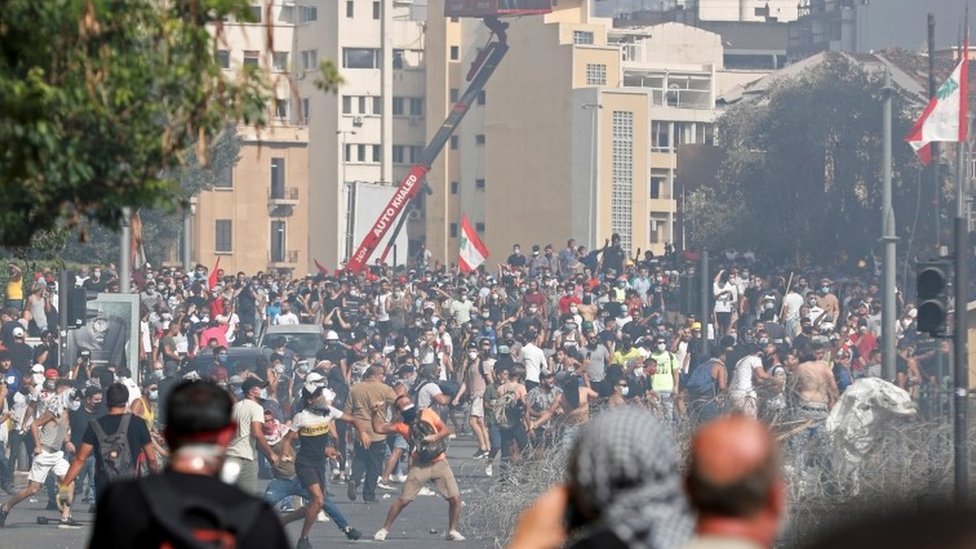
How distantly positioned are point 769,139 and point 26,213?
216 ft

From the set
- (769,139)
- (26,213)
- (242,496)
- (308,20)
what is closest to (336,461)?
(26,213)

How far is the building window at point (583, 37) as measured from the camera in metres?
99.8

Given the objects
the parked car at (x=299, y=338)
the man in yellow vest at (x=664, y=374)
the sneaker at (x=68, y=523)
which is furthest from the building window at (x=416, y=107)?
the sneaker at (x=68, y=523)

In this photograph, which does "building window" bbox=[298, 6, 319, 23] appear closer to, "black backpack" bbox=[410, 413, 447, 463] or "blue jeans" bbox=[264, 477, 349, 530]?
"black backpack" bbox=[410, 413, 447, 463]

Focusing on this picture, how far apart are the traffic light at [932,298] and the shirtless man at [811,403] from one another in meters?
1.07

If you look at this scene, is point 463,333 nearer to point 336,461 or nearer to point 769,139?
point 336,461

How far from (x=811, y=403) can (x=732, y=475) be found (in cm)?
1537

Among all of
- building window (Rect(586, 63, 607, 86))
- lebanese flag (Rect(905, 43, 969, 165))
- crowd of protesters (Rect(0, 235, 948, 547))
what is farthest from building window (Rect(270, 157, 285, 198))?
lebanese flag (Rect(905, 43, 969, 165))

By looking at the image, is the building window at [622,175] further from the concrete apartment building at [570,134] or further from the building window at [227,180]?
the building window at [227,180]

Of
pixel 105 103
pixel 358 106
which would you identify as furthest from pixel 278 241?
pixel 105 103

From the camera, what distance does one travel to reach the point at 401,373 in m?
26.5

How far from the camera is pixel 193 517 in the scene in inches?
165

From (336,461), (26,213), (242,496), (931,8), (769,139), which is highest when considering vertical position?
(931,8)

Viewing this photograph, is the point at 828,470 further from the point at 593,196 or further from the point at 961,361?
the point at 593,196
